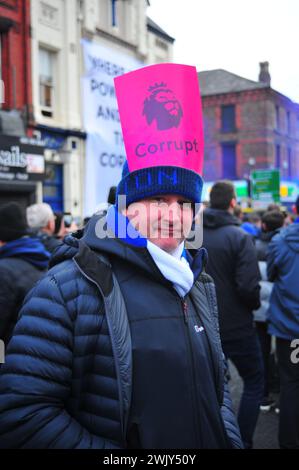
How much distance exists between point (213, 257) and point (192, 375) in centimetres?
199

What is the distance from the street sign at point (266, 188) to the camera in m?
15.8

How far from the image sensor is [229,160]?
1239 inches

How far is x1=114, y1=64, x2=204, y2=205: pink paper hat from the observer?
4.92ft

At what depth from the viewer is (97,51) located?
9984 millimetres

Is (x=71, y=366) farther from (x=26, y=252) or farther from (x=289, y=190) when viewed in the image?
(x=289, y=190)

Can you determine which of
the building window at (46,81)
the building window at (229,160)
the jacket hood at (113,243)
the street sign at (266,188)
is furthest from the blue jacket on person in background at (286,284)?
the building window at (229,160)

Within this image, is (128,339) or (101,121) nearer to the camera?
(128,339)

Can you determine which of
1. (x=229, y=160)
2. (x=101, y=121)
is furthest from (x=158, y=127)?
(x=229, y=160)

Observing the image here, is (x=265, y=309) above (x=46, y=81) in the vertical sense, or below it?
below

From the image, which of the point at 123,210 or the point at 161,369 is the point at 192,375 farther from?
the point at 123,210

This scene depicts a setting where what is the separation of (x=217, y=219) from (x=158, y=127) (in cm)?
198

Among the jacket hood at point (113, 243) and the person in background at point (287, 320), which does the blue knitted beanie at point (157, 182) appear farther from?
the person in background at point (287, 320)

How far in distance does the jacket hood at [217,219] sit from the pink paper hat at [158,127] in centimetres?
187

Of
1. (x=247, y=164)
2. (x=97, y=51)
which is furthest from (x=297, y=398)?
(x=247, y=164)
